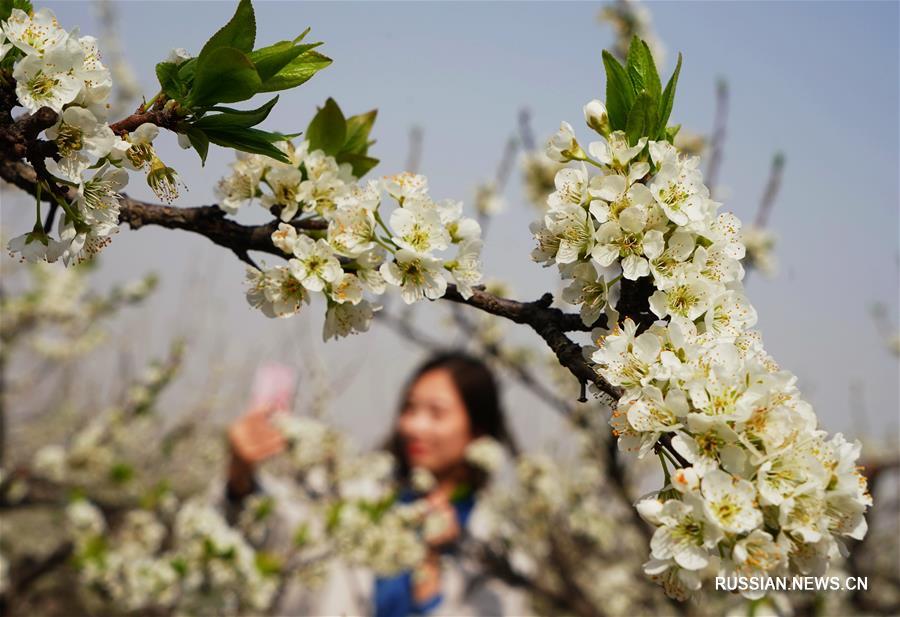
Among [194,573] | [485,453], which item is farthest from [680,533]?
[485,453]

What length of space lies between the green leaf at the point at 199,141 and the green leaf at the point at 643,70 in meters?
0.51

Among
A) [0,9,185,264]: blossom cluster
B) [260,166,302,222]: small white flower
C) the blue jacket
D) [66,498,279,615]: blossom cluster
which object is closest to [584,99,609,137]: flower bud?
[260,166,302,222]: small white flower

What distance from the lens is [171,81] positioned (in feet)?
2.44

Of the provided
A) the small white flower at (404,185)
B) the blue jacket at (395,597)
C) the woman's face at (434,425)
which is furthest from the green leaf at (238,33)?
the woman's face at (434,425)

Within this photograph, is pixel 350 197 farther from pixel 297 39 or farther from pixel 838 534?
pixel 838 534

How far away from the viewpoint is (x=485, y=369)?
407cm

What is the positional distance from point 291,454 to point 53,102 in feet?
9.79

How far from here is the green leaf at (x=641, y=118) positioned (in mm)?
818

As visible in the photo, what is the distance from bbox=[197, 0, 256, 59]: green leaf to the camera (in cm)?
72

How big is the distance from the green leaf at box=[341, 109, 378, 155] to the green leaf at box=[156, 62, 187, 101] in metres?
0.27

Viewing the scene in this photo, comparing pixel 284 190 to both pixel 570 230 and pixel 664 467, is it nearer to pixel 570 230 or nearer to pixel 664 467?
pixel 570 230

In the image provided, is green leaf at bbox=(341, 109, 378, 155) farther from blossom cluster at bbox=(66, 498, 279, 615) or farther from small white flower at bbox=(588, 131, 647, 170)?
blossom cluster at bbox=(66, 498, 279, 615)

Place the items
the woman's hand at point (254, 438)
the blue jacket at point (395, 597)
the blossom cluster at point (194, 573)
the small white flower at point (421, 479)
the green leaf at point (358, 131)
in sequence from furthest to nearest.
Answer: the small white flower at point (421, 479)
the blue jacket at point (395, 597)
the woman's hand at point (254, 438)
the blossom cluster at point (194, 573)
the green leaf at point (358, 131)

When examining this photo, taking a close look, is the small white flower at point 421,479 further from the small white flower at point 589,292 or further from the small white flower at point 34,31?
the small white flower at point 34,31
